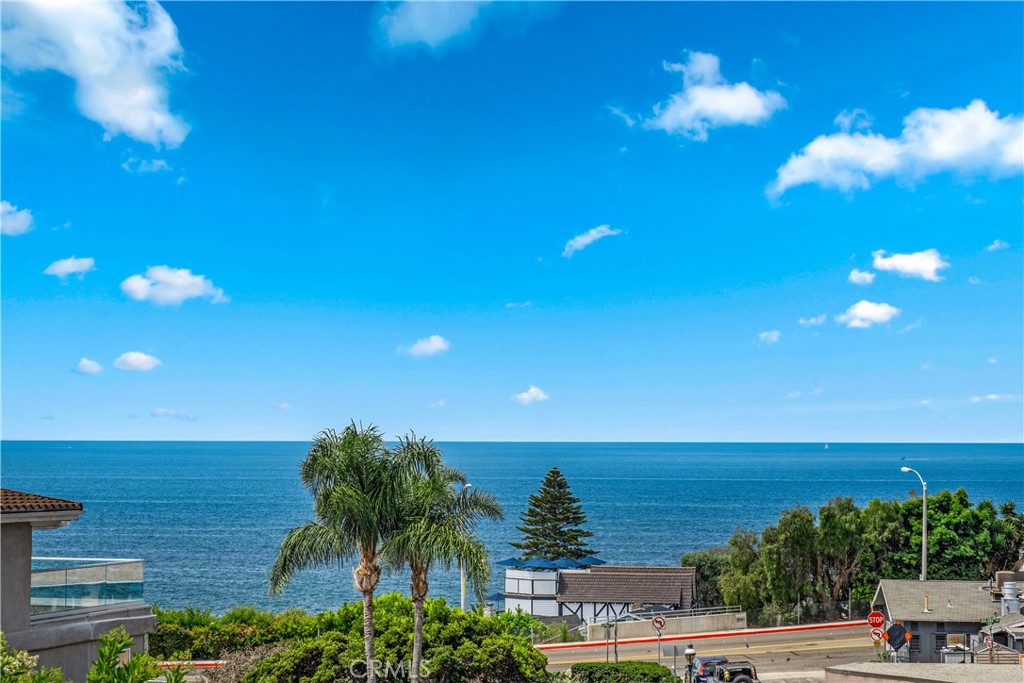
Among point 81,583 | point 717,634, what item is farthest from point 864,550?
point 81,583

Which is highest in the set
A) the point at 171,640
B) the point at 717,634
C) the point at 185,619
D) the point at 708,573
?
the point at 185,619

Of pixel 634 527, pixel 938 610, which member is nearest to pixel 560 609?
pixel 938 610

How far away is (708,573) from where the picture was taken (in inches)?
2911

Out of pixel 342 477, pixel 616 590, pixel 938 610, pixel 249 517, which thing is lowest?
pixel 249 517

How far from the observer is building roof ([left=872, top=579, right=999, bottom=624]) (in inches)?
1335

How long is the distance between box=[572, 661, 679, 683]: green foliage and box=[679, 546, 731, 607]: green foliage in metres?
38.3

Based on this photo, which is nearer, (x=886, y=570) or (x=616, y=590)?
(x=886, y=570)

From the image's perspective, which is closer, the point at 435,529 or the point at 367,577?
the point at 435,529

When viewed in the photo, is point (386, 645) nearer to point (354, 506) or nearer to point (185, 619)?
point (354, 506)

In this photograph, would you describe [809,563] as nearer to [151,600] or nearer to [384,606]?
[384,606]

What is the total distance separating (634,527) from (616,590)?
324ft

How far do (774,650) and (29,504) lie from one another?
103ft

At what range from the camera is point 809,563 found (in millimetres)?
56031

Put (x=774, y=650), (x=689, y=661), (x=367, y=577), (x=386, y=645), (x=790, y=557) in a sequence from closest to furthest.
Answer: (x=367, y=577) → (x=386, y=645) → (x=689, y=661) → (x=774, y=650) → (x=790, y=557)
